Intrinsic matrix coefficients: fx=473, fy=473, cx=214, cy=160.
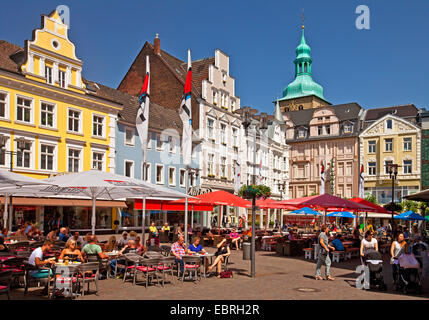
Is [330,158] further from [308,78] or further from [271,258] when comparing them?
[271,258]

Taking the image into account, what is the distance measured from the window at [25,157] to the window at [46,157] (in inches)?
39.1

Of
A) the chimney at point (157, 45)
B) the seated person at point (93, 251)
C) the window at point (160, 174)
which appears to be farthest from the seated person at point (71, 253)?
the chimney at point (157, 45)

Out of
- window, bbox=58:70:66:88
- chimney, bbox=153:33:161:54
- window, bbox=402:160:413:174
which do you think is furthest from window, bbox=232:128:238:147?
window, bbox=402:160:413:174

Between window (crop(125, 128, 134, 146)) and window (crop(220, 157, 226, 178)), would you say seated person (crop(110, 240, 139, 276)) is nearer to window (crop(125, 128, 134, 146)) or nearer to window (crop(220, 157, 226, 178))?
window (crop(125, 128, 134, 146))

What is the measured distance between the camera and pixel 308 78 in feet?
341

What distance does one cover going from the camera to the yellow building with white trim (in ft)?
99.7

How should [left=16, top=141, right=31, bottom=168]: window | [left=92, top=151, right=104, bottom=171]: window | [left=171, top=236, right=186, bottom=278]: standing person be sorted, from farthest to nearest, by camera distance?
[left=92, top=151, right=104, bottom=171]: window → [left=16, top=141, right=31, bottom=168]: window → [left=171, top=236, right=186, bottom=278]: standing person

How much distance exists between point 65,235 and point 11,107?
1448 cm

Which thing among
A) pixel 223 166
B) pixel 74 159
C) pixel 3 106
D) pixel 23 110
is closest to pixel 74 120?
pixel 74 159

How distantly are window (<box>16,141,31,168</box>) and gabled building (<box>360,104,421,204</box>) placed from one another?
47.0 metres

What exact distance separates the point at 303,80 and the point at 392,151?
42793 mm

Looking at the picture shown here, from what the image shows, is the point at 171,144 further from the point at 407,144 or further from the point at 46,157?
the point at 407,144

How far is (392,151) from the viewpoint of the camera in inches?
2511
